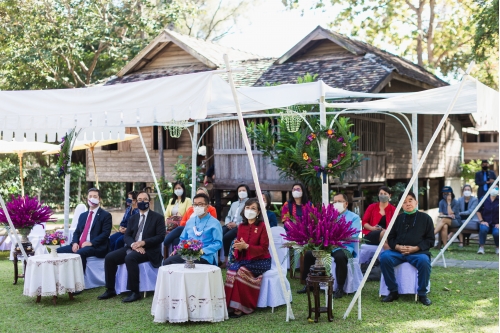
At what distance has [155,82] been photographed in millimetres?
7035

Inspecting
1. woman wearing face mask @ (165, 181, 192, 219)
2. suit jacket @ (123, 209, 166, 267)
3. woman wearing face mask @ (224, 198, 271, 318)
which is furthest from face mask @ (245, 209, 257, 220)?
woman wearing face mask @ (165, 181, 192, 219)

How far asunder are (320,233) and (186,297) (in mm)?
1725

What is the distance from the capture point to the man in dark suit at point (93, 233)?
9.47m

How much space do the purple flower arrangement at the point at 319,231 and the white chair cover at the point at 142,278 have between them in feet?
8.69

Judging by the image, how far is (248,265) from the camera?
789 centimetres

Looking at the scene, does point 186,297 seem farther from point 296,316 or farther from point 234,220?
point 234,220

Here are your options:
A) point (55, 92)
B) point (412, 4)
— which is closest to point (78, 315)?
point (55, 92)

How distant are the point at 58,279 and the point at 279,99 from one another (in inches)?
153

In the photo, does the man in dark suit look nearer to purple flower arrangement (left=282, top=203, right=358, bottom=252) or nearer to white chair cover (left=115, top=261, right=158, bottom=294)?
white chair cover (left=115, top=261, right=158, bottom=294)

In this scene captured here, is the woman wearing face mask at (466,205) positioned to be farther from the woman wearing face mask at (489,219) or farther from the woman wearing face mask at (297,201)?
the woman wearing face mask at (297,201)

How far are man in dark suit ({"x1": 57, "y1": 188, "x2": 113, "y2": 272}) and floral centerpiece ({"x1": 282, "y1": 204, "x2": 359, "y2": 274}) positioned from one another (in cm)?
360

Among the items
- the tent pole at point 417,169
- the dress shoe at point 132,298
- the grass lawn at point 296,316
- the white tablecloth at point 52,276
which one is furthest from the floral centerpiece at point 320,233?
the white tablecloth at point 52,276

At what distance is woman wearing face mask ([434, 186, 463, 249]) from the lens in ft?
42.5

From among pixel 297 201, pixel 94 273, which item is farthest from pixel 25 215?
pixel 297 201
